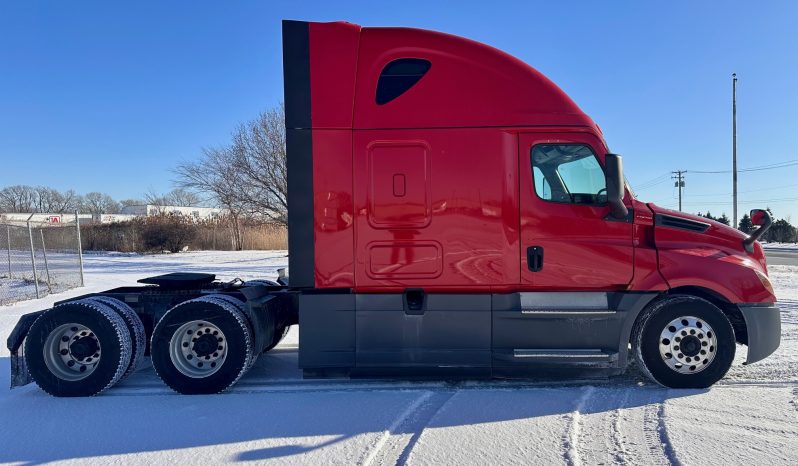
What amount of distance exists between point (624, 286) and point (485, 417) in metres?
1.97

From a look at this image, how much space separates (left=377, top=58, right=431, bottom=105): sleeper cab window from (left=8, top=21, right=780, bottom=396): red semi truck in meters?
0.01

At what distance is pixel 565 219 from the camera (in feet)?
14.8

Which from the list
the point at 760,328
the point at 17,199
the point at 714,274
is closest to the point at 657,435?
the point at 714,274

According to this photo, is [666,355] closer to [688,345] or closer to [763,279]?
[688,345]

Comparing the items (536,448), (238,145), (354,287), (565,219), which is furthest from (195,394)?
(238,145)

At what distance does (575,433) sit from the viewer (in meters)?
3.59

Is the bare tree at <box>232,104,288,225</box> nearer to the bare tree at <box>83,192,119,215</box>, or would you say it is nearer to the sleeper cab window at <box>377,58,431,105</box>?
the sleeper cab window at <box>377,58,431,105</box>

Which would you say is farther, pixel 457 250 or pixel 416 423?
pixel 457 250

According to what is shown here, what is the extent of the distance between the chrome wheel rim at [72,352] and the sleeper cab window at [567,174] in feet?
15.8

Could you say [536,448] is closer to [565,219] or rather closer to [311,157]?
[565,219]

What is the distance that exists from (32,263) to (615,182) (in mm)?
13752

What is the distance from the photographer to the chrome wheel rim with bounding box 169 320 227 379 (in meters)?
4.64

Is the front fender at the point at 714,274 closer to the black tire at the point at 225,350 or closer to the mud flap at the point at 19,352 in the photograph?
the black tire at the point at 225,350

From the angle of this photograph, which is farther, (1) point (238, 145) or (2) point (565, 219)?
(1) point (238, 145)
